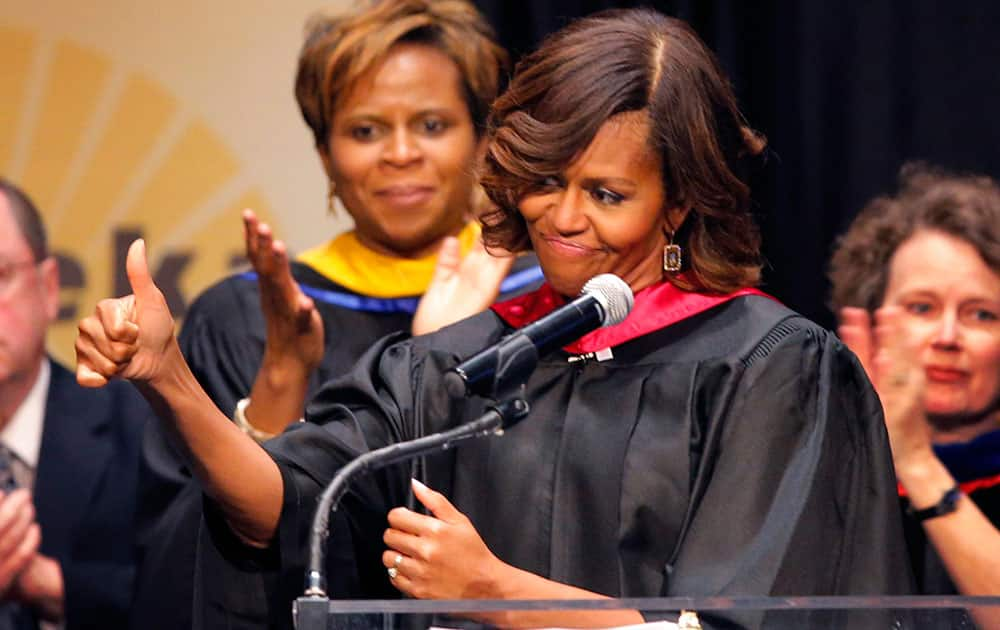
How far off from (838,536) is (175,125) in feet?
8.72

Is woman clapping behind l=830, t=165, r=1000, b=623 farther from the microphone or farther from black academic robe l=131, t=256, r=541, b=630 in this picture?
the microphone

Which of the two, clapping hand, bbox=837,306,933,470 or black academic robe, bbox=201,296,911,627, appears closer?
black academic robe, bbox=201,296,911,627

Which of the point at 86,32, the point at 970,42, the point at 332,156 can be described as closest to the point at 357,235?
the point at 332,156

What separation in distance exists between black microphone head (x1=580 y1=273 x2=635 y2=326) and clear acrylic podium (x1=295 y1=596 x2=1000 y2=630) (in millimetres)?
454

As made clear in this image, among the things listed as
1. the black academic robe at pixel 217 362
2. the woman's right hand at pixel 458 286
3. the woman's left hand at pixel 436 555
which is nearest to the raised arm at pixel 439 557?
the woman's left hand at pixel 436 555

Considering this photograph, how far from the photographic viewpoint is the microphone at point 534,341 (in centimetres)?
213

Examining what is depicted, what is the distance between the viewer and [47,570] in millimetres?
3902

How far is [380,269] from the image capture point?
3814 millimetres

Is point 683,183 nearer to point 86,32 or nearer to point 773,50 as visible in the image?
point 773,50

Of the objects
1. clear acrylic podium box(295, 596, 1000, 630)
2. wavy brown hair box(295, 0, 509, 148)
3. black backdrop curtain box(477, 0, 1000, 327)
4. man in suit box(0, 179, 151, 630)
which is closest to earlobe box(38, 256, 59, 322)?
man in suit box(0, 179, 151, 630)

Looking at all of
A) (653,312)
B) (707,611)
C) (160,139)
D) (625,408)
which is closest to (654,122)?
(653,312)

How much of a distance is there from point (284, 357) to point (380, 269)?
44cm

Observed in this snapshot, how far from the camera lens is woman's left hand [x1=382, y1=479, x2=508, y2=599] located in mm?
2246

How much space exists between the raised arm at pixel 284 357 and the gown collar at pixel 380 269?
35cm
